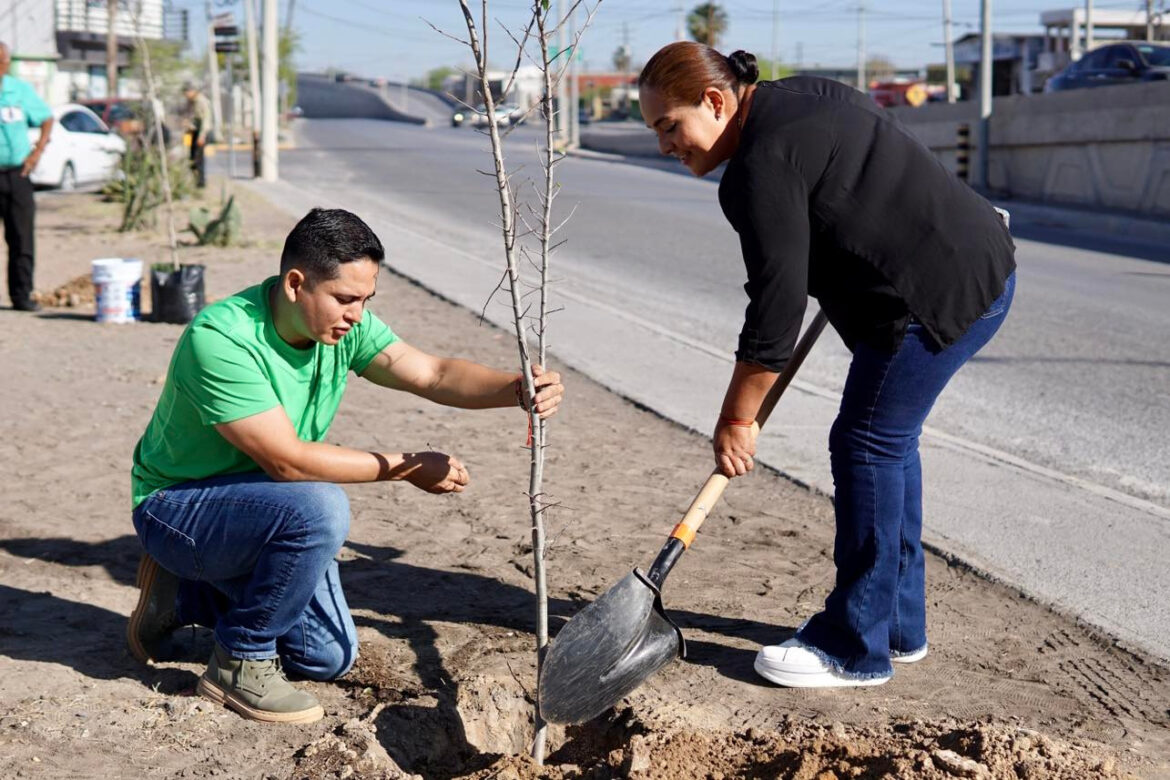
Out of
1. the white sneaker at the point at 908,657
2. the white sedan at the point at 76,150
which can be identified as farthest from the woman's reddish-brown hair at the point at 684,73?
the white sedan at the point at 76,150

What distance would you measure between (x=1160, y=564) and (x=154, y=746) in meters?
3.21

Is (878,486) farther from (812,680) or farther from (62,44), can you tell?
(62,44)

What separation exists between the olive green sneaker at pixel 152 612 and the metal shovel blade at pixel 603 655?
44.9 inches

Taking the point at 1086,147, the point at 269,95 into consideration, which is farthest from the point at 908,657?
the point at 269,95

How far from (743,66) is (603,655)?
4.76 feet

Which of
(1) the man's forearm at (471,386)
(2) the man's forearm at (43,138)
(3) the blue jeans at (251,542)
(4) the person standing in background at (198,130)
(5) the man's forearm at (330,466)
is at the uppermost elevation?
(4) the person standing in background at (198,130)

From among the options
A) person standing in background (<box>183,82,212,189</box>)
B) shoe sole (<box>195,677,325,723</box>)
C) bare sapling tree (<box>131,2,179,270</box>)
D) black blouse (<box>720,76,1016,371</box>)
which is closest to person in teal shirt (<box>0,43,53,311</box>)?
bare sapling tree (<box>131,2,179,270</box>)

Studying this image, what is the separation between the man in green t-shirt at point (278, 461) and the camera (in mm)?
3135

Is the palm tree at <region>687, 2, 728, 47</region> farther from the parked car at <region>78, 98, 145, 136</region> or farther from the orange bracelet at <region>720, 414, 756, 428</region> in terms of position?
the orange bracelet at <region>720, 414, 756, 428</region>

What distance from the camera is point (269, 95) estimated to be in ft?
80.8

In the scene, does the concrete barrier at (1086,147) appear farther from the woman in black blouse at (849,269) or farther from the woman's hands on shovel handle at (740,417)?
the woman's hands on shovel handle at (740,417)

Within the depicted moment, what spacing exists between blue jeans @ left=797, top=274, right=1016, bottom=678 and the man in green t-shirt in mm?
775

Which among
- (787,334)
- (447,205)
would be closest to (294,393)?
(787,334)

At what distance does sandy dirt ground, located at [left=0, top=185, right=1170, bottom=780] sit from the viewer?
3098mm
